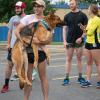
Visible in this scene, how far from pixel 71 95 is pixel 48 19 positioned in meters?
2.30

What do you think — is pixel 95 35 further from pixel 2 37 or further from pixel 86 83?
pixel 2 37

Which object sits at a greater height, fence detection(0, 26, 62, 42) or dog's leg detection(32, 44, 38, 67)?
dog's leg detection(32, 44, 38, 67)

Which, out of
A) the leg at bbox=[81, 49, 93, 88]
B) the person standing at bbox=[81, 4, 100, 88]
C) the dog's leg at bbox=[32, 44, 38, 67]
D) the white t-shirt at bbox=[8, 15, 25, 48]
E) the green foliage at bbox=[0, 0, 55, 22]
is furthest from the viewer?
the green foliage at bbox=[0, 0, 55, 22]

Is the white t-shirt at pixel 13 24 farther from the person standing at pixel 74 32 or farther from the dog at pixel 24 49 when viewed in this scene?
the dog at pixel 24 49

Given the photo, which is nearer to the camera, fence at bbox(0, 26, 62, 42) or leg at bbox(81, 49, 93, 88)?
leg at bbox(81, 49, 93, 88)

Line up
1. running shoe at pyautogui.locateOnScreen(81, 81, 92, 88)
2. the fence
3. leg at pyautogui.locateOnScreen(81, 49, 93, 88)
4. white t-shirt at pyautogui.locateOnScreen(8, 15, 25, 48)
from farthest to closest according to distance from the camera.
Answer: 1. the fence
2. running shoe at pyautogui.locateOnScreen(81, 81, 92, 88)
3. leg at pyautogui.locateOnScreen(81, 49, 93, 88)
4. white t-shirt at pyautogui.locateOnScreen(8, 15, 25, 48)

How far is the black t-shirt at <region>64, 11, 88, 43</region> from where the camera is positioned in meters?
10.9

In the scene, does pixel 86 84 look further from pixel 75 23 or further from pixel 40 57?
pixel 40 57

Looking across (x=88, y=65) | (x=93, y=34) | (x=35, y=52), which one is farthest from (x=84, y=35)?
(x=35, y=52)

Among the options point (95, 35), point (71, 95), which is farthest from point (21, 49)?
point (95, 35)

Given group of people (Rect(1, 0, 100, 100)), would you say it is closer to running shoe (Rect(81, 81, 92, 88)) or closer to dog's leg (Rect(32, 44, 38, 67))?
running shoe (Rect(81, 81, 92, 88))

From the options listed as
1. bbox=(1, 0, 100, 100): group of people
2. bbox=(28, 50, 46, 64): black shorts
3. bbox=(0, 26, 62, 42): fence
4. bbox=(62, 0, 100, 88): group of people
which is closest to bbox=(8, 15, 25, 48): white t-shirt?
bbox=(1, 0, 100, 100): group of people

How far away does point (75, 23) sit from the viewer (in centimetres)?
1091

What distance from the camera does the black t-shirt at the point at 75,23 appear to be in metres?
10.9
